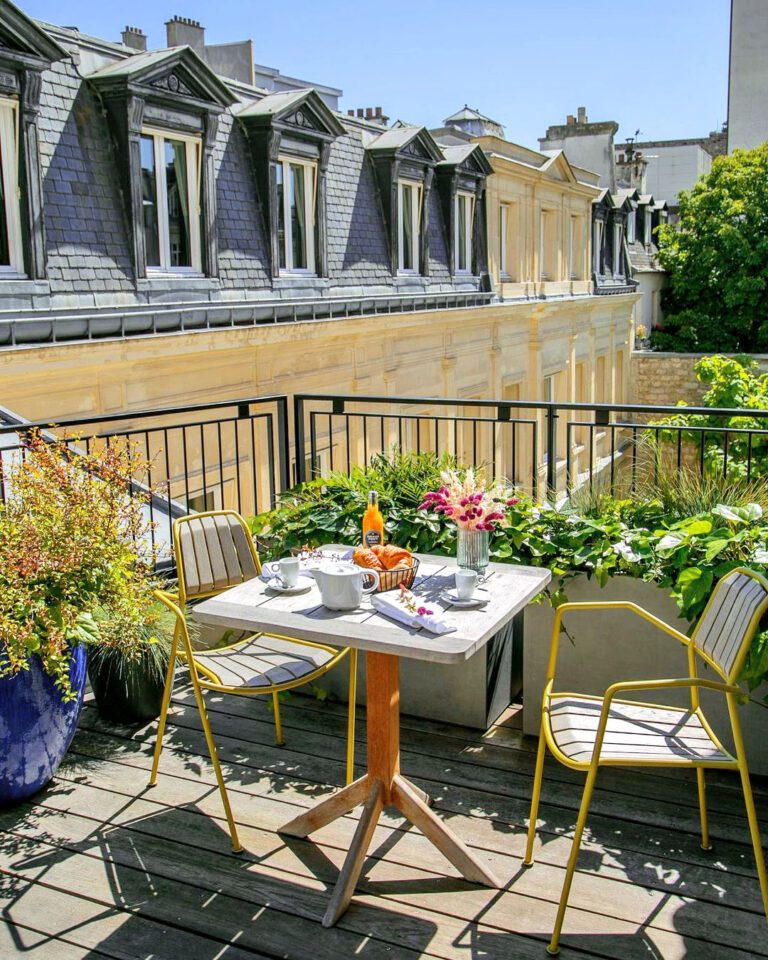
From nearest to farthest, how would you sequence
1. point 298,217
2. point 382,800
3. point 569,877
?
point 569,877 → point 382,800 → point 298,217

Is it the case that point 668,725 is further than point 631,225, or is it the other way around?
point 631,225

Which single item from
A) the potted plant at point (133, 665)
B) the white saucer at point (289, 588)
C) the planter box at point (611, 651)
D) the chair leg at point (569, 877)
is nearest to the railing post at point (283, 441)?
the potted plant at point (133, 665)

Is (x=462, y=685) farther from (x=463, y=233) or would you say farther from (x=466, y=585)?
(x=463, y=233)

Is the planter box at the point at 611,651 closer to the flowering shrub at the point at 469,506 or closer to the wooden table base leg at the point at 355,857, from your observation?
the flowering shrub at the point at 469,506

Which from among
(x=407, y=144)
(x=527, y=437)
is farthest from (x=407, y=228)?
(x=527, y=437)

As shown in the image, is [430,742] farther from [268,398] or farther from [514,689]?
[268,398]

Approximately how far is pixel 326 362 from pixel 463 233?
19.4ft

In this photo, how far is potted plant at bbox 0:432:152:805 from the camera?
12.1ft

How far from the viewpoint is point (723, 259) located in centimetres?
2967

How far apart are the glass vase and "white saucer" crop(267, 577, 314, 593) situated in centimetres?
60

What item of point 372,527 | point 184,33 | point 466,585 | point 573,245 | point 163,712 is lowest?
point 163,712

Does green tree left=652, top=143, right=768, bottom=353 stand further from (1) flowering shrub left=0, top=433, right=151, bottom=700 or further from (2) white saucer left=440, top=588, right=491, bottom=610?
(1) flowering shrub left=0, top=433, right=151, bottom=700

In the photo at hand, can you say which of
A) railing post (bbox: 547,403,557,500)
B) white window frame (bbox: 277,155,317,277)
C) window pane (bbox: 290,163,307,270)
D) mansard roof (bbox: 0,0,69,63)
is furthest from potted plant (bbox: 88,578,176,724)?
window pane (bbox: 290,163,307,270)

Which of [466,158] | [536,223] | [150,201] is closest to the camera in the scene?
[150,201]
